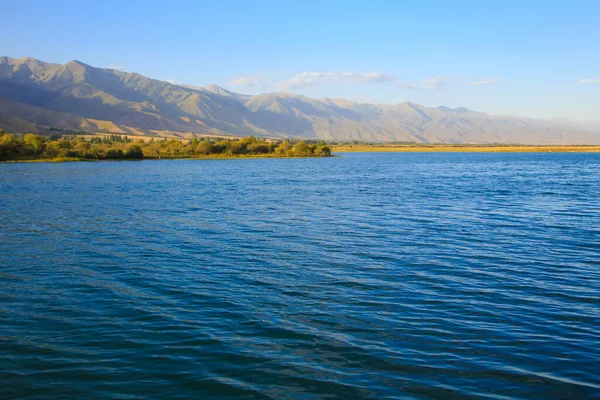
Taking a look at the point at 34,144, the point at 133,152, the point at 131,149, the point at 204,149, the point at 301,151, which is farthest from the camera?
the point at 301,151

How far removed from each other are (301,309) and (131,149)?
136 m

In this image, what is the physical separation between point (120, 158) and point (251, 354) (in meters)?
135

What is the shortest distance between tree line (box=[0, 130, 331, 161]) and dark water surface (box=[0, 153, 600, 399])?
10477 centimetres

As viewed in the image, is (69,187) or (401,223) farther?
(69,187)

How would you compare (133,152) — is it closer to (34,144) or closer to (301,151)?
(34,144)

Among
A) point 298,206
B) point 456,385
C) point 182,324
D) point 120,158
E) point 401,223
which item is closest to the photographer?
point 456,385

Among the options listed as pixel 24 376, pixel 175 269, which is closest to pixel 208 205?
pixel 175 269

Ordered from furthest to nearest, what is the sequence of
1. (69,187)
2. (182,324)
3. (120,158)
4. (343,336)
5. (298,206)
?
(120,158) → (69,187) → (298,206) → (182,324) → (343,336)

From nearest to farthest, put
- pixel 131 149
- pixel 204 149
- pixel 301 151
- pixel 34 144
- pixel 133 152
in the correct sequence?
pixel 34 144 < pixel 133 152 < pixel 131 149 < pixel 204 149 < pixel 301 151

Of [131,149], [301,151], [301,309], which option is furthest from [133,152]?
[301,309]

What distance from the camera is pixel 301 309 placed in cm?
1435

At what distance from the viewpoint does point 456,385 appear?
1003 cm

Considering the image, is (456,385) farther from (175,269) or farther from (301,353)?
(175,269)

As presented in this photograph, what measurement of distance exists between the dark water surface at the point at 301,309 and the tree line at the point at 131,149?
105m
